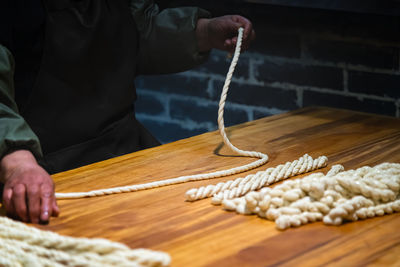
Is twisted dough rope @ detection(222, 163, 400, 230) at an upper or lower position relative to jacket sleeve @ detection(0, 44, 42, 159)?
lower

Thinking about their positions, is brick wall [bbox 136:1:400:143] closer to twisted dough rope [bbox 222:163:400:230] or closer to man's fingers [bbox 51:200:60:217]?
twisted dough rope [bbox 222:163:400:230]

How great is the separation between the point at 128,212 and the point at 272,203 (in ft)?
0.71

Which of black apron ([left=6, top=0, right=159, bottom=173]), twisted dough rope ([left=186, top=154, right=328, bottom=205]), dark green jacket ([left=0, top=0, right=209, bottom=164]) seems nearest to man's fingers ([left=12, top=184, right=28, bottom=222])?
twisted dough rope ([left=186, top=154, right=328, bottom=205])

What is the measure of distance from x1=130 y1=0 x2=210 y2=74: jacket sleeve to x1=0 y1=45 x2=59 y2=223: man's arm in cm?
60

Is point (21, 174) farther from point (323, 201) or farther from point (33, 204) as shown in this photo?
point (323, 201)

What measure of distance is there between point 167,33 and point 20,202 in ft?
2.81

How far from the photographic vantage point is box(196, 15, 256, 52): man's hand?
144 centimetres

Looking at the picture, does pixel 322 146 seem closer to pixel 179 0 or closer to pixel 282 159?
pixel 282 159

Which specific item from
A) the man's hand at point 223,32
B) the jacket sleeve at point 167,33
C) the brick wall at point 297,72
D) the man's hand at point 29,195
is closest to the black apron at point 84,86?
the jacket sleeve at point 167,33

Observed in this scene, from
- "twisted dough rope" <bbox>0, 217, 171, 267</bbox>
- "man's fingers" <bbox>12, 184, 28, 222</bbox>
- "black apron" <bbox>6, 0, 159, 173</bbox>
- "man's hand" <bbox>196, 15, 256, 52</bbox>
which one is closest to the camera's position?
"twisted dough rope" <bbox>0, 217, 171, 267</bbox>

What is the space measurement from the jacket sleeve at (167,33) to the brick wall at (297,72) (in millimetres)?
387

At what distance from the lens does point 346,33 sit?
1.78m

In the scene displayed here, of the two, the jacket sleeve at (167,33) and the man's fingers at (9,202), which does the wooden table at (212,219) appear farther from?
the jacket sleeve at (167,33)

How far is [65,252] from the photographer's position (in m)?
0.72
